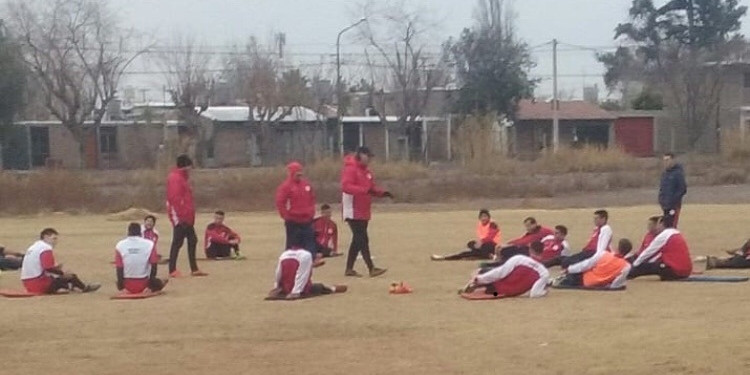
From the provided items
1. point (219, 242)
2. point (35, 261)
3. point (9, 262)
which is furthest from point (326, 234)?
point (35, 261)

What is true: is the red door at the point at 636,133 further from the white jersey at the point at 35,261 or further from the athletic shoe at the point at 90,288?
the white jersey at the point at 35,261

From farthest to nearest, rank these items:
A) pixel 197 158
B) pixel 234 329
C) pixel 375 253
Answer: pixel 197 158
pixel 375 253
pixel 234 329

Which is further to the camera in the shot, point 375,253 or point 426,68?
point 426,68

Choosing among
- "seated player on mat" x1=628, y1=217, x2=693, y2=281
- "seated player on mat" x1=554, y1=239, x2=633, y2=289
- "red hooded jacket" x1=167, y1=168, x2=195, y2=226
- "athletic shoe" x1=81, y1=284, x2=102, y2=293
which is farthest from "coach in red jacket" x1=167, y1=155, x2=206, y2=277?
"seated player on mat" x1=628, y1=217, x2=693, y2=281

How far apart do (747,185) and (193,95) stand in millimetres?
31927

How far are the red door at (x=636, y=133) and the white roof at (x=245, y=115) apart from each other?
647 inches

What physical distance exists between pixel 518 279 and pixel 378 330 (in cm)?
276

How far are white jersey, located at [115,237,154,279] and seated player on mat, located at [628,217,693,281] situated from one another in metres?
6.06

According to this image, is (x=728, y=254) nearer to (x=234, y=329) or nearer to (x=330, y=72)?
(x=234, y=329)

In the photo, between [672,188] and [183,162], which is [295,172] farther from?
[672,188]

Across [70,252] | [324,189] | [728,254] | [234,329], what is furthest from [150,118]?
[234,329]

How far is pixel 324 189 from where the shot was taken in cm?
4262

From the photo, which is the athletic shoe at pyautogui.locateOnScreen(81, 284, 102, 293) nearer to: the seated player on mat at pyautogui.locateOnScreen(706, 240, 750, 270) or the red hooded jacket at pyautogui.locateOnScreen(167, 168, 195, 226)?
the red hooded jacket at pyautogui.locateOnScreen(167, 168, 195, 226)

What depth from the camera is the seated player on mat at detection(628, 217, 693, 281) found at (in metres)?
16.5
